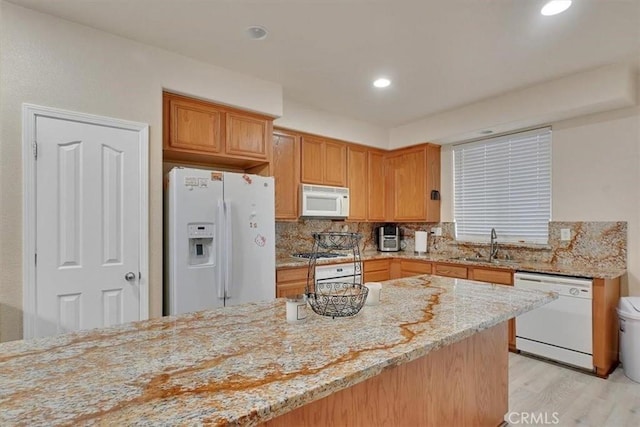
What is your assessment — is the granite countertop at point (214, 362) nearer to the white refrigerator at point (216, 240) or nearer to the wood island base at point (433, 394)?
the wood island base at point (433, 394)

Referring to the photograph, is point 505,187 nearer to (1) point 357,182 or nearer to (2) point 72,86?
(1) point 357,182

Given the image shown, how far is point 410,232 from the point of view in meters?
4.81

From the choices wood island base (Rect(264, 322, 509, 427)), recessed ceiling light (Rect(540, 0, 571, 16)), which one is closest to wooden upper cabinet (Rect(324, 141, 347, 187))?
recessed ceiling light (Rect(540, 0, 571, 16))

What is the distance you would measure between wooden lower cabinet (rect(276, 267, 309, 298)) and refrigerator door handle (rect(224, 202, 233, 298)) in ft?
2.02

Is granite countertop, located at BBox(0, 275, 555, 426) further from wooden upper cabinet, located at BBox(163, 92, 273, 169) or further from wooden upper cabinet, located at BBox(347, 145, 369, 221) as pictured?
wooden upper cabinet, located at BBox(347, 145, 369, 221)

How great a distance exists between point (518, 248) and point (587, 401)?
166 cm

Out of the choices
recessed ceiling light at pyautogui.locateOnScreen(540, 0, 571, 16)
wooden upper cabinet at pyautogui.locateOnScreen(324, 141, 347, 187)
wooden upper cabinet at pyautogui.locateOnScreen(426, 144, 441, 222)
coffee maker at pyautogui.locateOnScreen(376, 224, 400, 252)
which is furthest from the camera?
coffee maker at pyautogui.locateOnScreen(376, 224, 400, 252)

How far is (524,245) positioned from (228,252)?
3.11 meters

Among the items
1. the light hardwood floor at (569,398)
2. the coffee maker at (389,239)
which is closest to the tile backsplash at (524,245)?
the coffee maker at (389,239)

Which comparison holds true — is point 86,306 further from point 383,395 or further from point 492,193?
point 492,193

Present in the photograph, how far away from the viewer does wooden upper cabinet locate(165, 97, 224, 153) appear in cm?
268

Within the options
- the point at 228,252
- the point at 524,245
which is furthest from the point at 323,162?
the point at 524,245

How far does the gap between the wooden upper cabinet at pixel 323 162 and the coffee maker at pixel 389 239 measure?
3.30 ft

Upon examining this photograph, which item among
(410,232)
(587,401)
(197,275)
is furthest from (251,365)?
(410,232)
